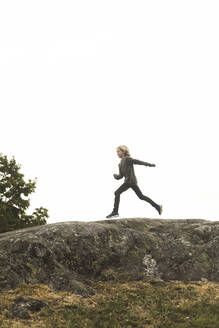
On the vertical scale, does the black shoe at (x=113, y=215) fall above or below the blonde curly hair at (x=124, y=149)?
below

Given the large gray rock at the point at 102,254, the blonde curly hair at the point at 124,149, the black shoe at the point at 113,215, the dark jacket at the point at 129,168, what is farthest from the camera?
the blonde curly hair at the point at 124,149

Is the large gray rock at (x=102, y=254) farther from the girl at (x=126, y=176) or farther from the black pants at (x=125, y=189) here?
the girl at (x=126, y=176)

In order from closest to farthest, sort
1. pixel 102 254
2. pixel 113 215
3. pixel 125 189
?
1. pixel 102 254
2. pixel 113 215
3. pixel 125 189

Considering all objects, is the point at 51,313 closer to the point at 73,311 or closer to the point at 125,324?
the point at 73,311

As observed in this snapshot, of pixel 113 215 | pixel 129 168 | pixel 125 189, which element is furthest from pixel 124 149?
pixel 113 215

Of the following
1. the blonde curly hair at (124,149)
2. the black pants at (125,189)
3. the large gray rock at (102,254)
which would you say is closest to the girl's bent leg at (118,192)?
the black pants at (125,189)

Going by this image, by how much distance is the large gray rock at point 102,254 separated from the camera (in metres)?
13.1

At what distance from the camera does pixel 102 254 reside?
14.5 meters

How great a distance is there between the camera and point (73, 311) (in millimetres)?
11156

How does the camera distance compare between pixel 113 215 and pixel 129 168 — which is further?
pixel 129 168

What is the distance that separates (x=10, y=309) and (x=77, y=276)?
10.1 feet

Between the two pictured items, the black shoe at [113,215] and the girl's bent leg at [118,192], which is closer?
the black shoe at [113,215]

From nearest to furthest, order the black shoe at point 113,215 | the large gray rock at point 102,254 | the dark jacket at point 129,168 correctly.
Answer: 1. the large gray rock at point 102,254
2. the black shoe at point 113,215
3. the dark jacket at point 129,168

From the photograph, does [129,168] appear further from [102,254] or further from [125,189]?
[102,254]
